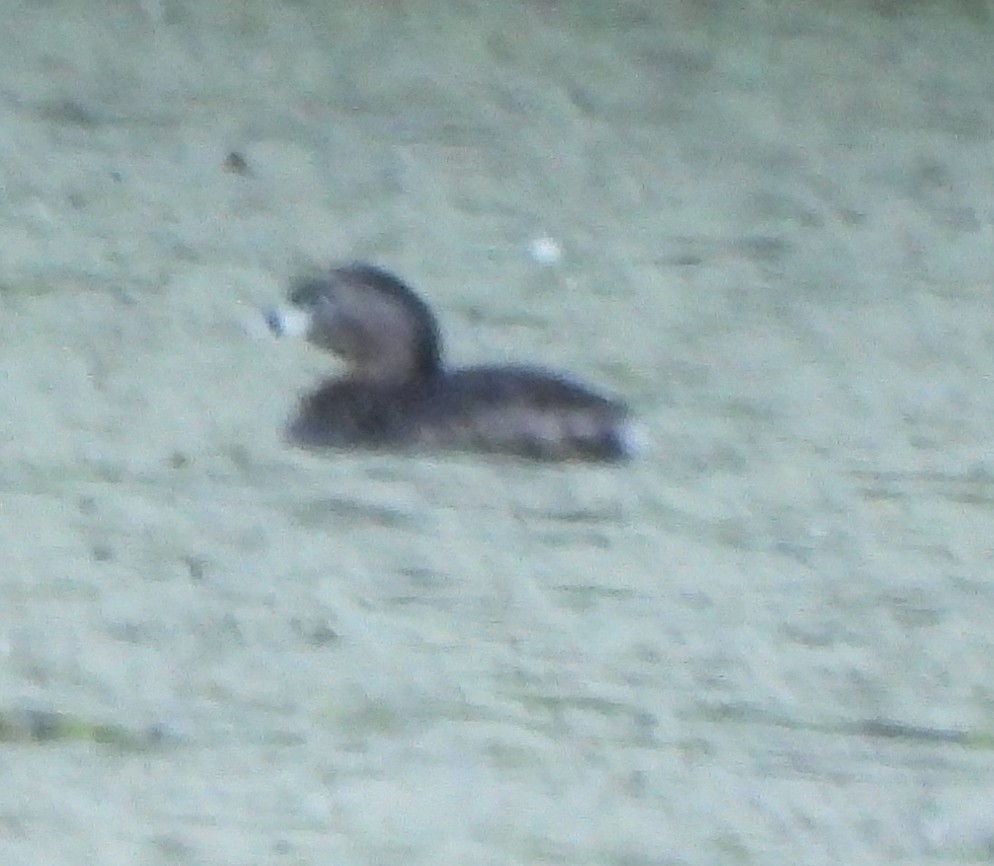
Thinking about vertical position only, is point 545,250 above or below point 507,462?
above

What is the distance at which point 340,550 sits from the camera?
213 centimetres

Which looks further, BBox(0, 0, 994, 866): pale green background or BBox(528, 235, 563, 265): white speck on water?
BBox(528, 235, 563, 265): white speck on water

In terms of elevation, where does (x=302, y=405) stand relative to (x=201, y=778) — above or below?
above

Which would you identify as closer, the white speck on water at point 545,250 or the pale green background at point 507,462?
the pale green background at point 507,462

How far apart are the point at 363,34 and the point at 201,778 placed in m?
1.27

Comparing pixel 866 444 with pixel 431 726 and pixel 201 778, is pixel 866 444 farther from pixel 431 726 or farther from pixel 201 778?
pixel 201 778

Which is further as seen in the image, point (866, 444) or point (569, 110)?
point (569, 110)

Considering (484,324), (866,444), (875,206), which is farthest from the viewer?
(875,206)

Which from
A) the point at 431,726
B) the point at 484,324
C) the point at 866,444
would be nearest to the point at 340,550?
the point at 431,726

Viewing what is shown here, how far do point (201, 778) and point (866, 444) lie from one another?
78 cm

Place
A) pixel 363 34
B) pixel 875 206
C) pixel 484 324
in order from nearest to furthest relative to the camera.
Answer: pixel 484 324, pixel 875 206, pixel 363 34

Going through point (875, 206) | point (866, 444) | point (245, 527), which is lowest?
point (245, 527)

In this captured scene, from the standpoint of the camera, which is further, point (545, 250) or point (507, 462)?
point (545, 250)

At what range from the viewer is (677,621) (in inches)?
80.3
